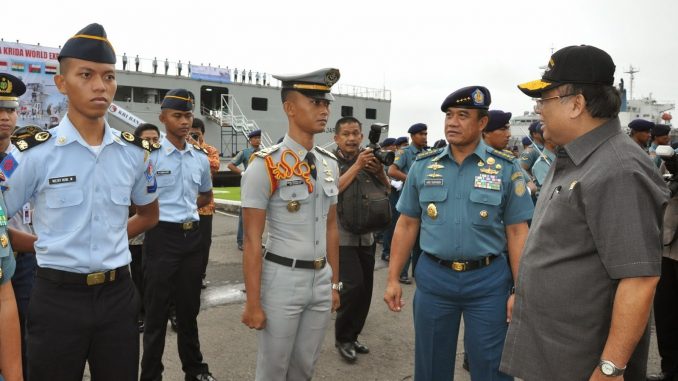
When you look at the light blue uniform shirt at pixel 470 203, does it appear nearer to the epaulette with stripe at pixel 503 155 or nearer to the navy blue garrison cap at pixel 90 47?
the epaulette with stripe at pixel 503 155

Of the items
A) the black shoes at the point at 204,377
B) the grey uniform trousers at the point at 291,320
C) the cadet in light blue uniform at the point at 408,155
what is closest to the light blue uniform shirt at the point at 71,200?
the grey uniform trousers at the point at 291,320

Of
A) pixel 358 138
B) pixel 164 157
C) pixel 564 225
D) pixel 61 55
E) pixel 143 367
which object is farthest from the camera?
pixel 358 138

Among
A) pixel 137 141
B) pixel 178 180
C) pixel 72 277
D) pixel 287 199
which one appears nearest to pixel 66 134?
pixel 137 141

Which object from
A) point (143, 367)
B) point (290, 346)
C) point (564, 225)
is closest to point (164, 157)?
point (143, 367)

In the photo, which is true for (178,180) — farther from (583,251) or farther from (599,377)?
(599,377)

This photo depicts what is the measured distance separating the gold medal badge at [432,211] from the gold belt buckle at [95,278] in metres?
1.93

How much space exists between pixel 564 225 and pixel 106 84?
223 centimetres

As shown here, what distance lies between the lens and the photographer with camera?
14.9 feet

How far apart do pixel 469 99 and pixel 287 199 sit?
133 centimetres

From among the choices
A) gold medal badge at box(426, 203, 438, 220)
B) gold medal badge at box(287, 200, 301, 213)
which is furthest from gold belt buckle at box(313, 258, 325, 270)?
gold medal badge at box(426, 203, 438, 220)

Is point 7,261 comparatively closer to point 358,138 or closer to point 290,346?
point 290,346

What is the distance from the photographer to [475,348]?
2.97 metres

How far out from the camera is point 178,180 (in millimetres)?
4320

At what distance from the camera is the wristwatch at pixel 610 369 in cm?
179
